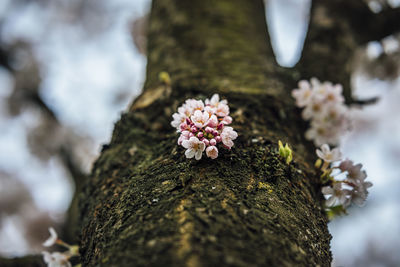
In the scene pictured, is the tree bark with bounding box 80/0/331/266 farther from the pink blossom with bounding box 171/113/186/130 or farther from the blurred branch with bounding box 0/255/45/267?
the blurred branch with bounding box 0/255/45/267

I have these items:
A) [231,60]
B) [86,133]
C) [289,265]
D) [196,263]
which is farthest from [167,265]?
[86,133]

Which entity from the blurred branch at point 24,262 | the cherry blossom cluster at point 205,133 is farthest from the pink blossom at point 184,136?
the blurred branch at point 24,262

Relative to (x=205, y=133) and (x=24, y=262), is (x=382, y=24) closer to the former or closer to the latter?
(x=205, y=133)

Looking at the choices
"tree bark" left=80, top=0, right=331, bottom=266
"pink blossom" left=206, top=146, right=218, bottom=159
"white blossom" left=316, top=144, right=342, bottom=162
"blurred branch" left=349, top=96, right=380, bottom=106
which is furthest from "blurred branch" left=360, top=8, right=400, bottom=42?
"pink blossom" left=206, top=146, right=218, bottom=159

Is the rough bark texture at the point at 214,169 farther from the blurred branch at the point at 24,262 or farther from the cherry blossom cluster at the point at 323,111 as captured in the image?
the blurred branch at the point at 24,262

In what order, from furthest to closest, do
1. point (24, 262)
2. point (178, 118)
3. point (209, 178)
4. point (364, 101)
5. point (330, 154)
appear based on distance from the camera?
point (364, 101), point (24, 262), point (330, 154), point (178, 118), point (209, 178)

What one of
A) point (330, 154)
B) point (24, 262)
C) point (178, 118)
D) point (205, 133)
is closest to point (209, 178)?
point (205, 133)

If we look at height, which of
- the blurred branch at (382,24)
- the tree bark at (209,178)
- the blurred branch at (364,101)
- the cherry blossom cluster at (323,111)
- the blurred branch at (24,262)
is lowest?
the blurred branch at (24,262)
